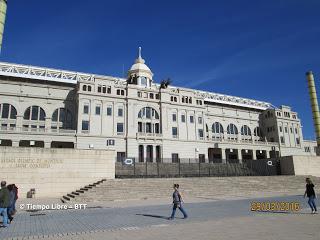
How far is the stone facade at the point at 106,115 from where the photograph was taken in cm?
5212

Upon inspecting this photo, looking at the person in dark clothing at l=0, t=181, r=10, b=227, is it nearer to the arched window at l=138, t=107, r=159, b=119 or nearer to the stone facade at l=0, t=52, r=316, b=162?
the stone facade at l=0, t=52, r=316, b=162

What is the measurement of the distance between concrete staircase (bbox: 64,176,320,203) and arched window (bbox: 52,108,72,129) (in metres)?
31.6

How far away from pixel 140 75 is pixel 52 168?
42.2 metres

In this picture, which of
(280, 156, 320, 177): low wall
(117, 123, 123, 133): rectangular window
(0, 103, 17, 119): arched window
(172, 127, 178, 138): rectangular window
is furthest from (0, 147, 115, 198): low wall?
(172, 127, 178, 138): rectangular window

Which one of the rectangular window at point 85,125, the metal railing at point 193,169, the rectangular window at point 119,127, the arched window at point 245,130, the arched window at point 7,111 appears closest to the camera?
the metal railing at point 193,169

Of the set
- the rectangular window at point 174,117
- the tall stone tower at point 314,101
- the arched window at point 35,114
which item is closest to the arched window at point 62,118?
the arched window at point 35,114

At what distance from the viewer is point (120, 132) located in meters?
55.9

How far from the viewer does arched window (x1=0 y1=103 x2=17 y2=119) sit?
5200 centimetres

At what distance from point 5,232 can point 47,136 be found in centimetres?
4038

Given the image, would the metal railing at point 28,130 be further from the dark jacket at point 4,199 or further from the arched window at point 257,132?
the arched window at point 257,132

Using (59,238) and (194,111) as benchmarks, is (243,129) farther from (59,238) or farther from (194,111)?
(59,238)

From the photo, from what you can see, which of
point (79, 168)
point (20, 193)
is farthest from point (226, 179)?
point (20, 193)

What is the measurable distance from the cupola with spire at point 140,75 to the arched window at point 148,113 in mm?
9184

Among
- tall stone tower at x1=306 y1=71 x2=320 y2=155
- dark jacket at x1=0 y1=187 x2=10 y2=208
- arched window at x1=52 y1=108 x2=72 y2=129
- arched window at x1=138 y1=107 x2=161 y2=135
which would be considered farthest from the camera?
tall stone tower at x1=306 y1=71 x2=320 y2=155
